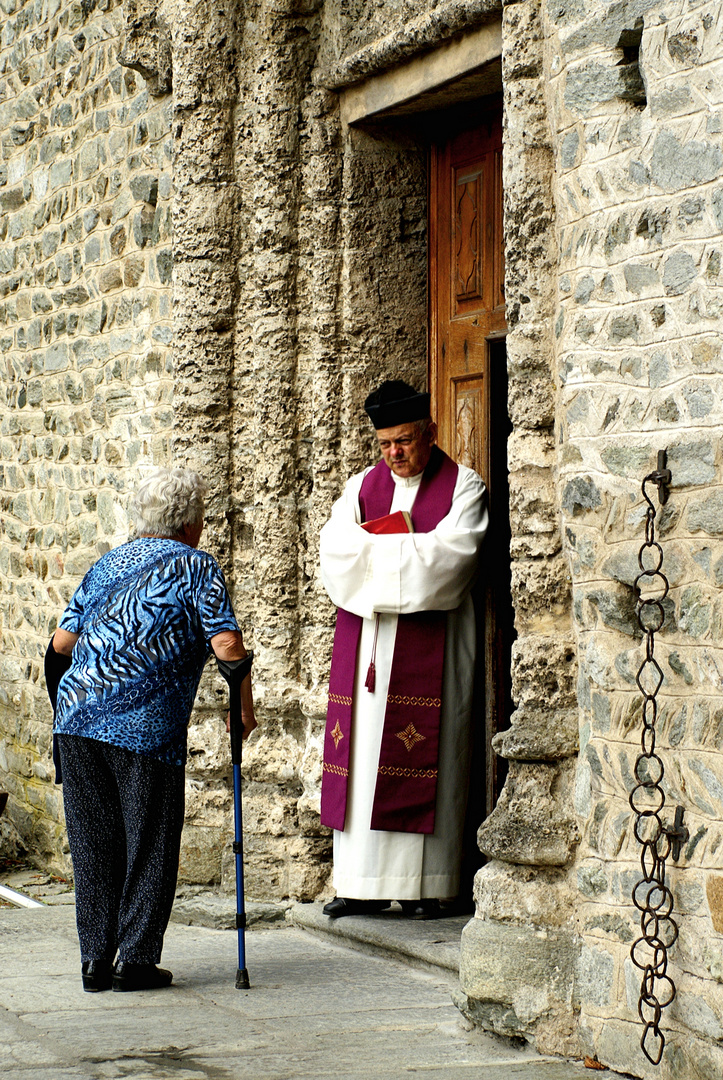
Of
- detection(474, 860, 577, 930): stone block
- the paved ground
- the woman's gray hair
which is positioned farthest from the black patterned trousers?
detection(474, 860, 577, 930): stone block

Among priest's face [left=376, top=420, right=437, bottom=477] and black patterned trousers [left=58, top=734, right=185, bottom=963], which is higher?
priest's face [left=376, top=420, right=437, bottom=477]

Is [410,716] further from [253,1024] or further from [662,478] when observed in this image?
[662,478]

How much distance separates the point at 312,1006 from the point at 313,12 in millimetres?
3704

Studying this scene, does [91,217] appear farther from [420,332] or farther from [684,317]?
[684,317]

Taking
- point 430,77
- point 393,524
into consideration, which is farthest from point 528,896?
point 430,77

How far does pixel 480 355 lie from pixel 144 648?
1815mm

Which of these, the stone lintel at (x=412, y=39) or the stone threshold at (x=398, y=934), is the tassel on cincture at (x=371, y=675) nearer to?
the stone threshold at (x=398, y=934)

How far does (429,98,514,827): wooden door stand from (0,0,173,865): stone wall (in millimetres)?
1298

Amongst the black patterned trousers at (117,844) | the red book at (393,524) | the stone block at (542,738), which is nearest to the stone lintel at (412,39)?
the red book at (393,524)

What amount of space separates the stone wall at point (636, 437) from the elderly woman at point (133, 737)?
118cm

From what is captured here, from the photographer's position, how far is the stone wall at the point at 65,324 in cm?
635

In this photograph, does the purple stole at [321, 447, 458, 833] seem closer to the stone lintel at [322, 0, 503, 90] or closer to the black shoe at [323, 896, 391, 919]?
the black shoe at [323, 896, 391, 919]

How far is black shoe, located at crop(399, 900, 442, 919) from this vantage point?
5.08 meters

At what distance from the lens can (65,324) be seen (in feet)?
23.4
